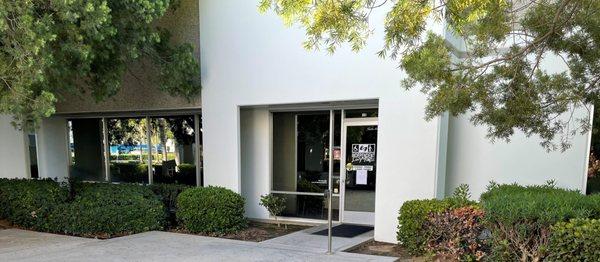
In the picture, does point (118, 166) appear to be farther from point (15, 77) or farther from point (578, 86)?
point (578, 86)

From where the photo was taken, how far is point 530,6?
4.82 metres

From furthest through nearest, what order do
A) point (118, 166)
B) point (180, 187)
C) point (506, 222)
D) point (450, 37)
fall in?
point (118, 166), point (180, 187), point (450, 37), point (506, 222)

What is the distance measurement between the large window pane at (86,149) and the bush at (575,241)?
11.9 m

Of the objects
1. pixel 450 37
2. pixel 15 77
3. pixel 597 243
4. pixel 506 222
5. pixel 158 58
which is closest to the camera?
pixel 597 243

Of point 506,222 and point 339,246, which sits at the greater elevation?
point 506,222

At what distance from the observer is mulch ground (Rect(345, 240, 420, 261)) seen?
5.91 metres

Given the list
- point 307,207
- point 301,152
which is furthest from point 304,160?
point 307,207

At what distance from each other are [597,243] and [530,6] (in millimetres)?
2864

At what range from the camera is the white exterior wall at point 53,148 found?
12164mm

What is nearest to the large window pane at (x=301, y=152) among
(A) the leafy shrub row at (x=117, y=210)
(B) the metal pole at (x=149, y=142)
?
(A) the leafy shrub row at (x=117, y=210)

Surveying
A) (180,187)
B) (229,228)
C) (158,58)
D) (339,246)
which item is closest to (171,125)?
(180,187)

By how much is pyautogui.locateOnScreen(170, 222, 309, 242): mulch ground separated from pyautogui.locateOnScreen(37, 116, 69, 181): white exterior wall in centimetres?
697

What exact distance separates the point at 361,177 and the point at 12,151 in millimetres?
11680

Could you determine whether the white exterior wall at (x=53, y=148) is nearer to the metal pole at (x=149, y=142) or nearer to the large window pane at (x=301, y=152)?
the metal pole at (x=149, y=142)
